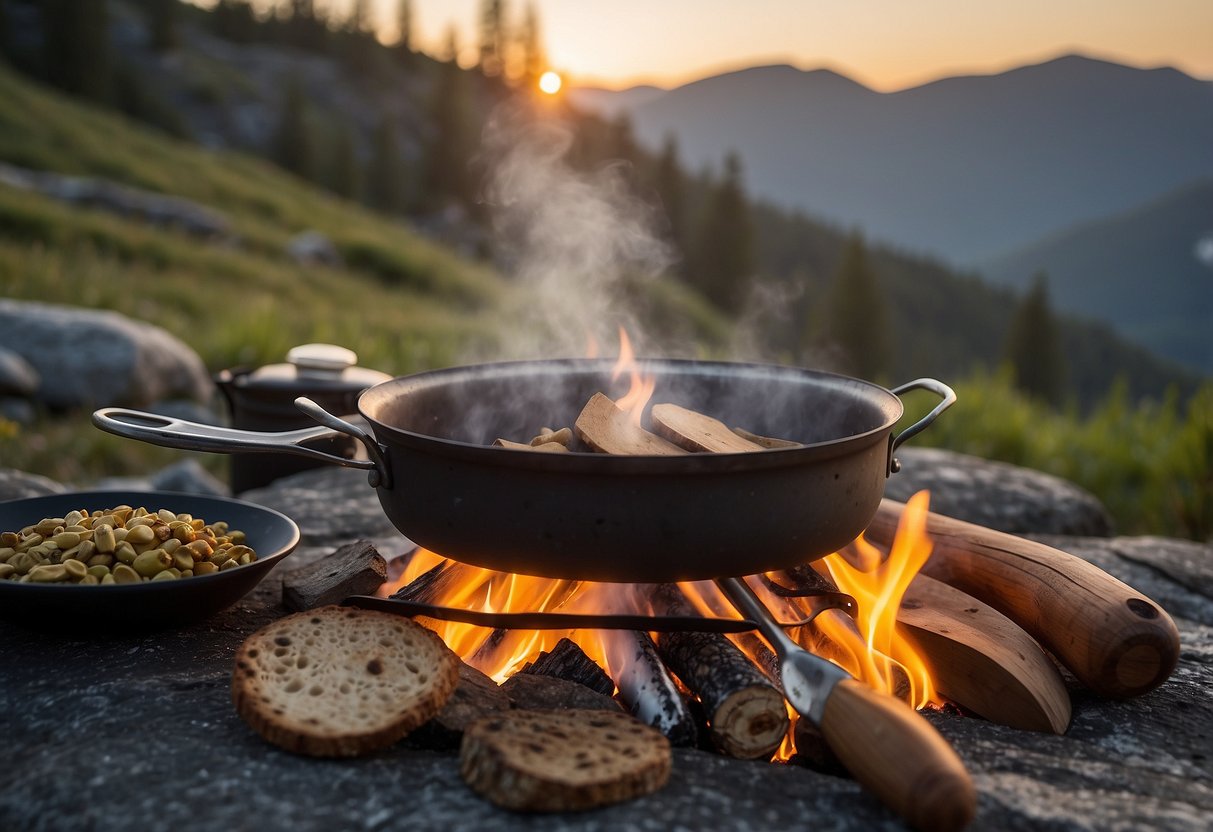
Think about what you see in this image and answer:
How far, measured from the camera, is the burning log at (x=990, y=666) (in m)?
1.87

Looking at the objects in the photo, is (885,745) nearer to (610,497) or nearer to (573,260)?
(610,497)

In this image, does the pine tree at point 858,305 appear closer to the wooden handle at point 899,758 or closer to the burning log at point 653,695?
the burning log at point 653,695

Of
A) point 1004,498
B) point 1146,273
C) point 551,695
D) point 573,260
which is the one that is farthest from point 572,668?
point 1146,273

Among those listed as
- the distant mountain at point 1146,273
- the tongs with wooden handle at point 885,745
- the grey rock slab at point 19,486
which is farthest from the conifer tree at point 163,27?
the distant mountain at point 1146,273

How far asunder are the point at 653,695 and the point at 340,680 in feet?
1.98

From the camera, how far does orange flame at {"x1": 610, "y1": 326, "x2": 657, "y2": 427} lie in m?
2.55

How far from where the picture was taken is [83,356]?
6211 millimetres

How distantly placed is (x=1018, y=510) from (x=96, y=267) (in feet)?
31.6

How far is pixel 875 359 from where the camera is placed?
3488cm

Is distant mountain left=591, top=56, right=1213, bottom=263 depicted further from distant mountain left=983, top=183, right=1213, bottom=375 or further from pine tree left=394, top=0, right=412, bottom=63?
pine tree left=394, top=0, right=412, bottom=63

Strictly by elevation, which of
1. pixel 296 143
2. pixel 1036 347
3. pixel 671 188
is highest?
pixel 296 143

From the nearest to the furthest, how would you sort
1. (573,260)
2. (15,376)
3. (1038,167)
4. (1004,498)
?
(1004,498) → (15,376) → (573,260) → (1038,167)

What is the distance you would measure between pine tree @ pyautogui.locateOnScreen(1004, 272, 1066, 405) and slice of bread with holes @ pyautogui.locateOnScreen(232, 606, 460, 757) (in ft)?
141

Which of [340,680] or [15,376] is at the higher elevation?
[340,680]
